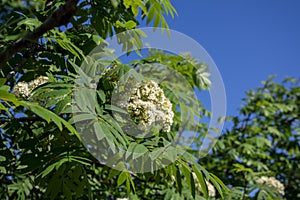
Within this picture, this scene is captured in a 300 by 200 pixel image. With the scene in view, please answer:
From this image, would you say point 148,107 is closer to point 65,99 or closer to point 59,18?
point 65,99

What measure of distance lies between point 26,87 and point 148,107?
2.14 ft

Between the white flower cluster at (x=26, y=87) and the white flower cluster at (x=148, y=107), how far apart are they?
21.0 inches

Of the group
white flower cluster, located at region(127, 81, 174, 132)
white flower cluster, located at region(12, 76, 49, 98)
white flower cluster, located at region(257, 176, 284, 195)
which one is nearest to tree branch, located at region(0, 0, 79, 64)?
white flower cluster, located at region(127, 81, 174, 132)

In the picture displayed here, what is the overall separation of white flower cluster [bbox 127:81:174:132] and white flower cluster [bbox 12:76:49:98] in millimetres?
534

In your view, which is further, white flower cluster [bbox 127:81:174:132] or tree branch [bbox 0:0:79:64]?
white flower cluster [bbox 127:81:174:132]

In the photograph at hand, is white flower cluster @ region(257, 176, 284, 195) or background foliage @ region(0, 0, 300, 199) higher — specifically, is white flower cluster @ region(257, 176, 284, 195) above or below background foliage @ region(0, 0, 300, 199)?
above

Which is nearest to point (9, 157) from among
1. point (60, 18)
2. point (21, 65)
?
point (21, 65)

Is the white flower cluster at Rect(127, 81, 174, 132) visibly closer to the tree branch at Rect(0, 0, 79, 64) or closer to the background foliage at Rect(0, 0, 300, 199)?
the background foliage at Rect(0, 0, 300, 199)

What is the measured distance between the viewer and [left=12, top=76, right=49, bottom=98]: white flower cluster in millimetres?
2008

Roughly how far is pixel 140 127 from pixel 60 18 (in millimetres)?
932

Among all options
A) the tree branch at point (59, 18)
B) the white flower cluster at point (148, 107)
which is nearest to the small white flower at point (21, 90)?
the white flower cluster at point (148, 107)

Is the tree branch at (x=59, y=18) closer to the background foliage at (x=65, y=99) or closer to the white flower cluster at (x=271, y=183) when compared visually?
the background foliage at (x=65, y=99)

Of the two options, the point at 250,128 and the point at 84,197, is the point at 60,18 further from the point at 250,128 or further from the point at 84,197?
the point at 250,128

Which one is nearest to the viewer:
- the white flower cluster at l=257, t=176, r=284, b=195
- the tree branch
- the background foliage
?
the tree branch
